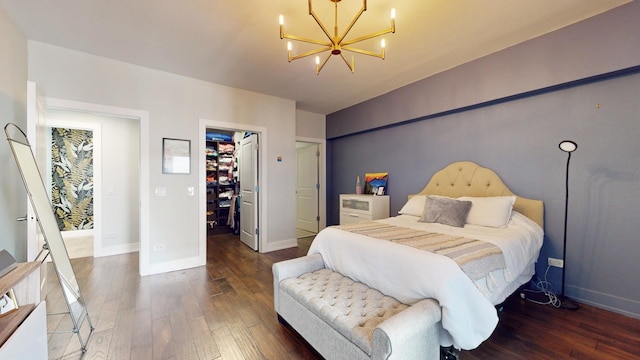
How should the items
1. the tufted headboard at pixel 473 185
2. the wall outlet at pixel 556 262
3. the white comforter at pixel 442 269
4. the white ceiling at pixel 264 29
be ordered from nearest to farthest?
1. the white comforter at pixel 442 269
2. the white ceiling at pixel 264 29
3. the wall outlet at pixel 556 262
4. the tufted headboard at pixel 473 185

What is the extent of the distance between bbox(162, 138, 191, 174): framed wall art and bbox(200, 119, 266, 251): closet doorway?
1065 millimetres

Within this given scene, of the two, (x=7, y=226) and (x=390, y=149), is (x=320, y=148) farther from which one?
(x=7, y=226)

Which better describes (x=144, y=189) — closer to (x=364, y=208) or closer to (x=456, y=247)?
(x=364, y=208)

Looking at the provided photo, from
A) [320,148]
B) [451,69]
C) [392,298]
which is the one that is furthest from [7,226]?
[451,69]

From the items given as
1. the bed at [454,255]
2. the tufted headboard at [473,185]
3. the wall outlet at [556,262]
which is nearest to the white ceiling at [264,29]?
the tufted headboard at [473,185]

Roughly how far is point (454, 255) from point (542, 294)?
1805 millimetres

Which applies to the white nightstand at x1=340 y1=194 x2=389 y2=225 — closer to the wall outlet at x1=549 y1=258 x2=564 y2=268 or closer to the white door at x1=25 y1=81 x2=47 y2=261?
the wall outlet at x1=549 y1=258 x2=564 y2=268

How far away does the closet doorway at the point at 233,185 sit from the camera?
4168 mm

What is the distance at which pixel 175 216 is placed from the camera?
10.9 ft

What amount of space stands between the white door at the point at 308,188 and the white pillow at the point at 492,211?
3.16 m

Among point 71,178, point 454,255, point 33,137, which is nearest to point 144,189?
point 33,137

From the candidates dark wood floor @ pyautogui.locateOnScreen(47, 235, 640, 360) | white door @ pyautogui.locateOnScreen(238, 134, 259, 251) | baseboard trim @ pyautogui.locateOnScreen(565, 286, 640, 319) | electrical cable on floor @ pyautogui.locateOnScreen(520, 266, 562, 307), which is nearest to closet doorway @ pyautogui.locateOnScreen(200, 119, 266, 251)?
white door @ pyautogui.locateOnScreen(238, 134, 259, 251)

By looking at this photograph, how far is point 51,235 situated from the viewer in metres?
1.98

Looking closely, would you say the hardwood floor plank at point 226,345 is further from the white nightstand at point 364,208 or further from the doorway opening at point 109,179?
the doorway opening at point 109,179
